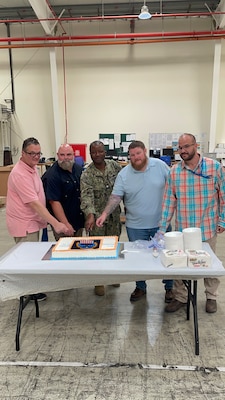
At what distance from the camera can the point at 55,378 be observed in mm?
1706

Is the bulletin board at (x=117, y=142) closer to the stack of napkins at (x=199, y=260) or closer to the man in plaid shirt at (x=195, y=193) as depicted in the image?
the man in plaid shirt at (x=195, y=193)

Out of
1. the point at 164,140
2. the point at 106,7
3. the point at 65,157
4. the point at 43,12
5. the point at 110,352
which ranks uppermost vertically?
the point at 106,7

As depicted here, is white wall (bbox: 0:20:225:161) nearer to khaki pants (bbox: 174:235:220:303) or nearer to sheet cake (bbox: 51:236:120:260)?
khaki pants (bbox: 174:235:220:303)

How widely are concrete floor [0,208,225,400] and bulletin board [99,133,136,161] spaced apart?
4.08 metres

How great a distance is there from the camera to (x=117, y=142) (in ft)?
22.1

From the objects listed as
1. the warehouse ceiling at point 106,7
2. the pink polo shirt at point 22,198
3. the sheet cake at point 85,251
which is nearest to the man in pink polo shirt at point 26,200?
the pink polo shirt at point 22,198

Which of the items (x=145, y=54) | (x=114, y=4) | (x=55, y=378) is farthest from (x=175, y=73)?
(x=55, y=378)

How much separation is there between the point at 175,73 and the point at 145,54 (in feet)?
2.38

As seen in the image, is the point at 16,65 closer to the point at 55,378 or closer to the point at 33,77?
the point at 33,77

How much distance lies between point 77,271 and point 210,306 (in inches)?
45.4

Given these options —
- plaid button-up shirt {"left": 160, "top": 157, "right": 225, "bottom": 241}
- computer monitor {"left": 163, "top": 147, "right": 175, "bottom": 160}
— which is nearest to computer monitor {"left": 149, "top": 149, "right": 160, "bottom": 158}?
computer monitor {"left": 163, "top": 147, "right": 175, "bottom": 160}

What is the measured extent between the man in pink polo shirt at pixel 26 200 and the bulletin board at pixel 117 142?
405 cm

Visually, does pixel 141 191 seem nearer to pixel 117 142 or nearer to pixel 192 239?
pixel 192 239

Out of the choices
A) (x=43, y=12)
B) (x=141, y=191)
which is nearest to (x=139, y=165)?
(x=141, y=191)
